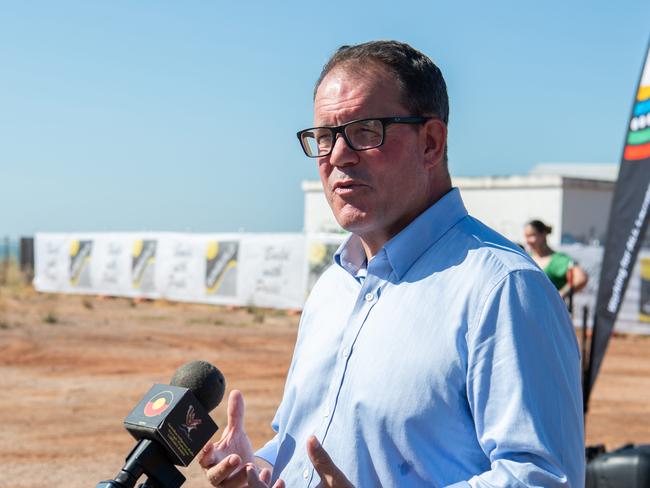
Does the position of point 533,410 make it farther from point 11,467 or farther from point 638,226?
point 11,467

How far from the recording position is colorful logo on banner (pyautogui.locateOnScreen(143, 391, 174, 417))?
2307mm

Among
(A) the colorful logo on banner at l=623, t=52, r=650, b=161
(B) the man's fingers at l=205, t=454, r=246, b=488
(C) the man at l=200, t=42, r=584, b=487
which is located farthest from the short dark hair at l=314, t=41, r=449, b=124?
(A) the colorful logo on banner at l=623, t=52, r=650, b=161

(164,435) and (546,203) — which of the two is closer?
(164,435)

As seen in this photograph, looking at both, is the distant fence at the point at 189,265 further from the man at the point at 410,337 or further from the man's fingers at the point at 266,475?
the man at the point at 410,337

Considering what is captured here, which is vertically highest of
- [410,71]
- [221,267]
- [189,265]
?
[410,71]

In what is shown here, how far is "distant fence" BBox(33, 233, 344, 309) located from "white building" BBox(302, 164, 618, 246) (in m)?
9.66

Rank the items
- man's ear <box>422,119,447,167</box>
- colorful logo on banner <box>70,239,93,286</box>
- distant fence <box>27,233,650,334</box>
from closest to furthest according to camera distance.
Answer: man's ear <box>422,119,447,167</box>, distant fence <box>27,233,650,334</box>, colorful logo on banner <box>70,239,93,286</box>

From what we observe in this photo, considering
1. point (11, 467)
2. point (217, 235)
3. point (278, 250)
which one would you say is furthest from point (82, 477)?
point (217, 235)

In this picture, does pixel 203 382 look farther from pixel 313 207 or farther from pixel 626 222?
pixel 313 207

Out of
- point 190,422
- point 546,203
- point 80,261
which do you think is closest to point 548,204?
point 546,203

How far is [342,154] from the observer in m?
2.34

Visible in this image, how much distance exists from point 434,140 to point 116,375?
12.8 metres

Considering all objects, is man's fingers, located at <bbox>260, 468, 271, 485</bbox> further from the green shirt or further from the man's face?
the green shirt

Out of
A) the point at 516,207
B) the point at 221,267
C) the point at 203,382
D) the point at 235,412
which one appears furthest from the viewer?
the point at 516,207
